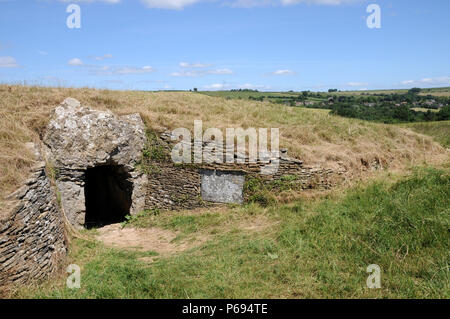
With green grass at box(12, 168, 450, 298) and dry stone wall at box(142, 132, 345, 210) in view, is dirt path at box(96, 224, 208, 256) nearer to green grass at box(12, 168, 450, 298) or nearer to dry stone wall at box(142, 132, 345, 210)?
green grass at box(12, 168, 450, 298)

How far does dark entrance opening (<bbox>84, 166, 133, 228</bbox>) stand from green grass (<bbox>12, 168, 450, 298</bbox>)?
3.04 m

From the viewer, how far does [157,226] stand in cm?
993

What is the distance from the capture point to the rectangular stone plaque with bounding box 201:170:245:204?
9828mm

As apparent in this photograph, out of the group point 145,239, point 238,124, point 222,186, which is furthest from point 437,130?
point 145,239

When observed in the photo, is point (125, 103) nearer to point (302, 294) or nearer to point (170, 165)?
point (170, 165)

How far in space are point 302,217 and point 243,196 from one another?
86.1 inches

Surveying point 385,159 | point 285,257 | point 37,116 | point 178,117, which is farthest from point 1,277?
point 385,159

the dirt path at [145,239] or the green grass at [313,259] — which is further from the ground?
the green grass at [313,259]

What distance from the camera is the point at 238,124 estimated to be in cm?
1131

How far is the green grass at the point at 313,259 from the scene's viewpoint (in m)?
5.28

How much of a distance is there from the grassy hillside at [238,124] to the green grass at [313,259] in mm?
2688

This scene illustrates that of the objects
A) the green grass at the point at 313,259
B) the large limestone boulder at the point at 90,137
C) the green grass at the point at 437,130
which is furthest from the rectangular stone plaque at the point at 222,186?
the green grass at the point at 437,130

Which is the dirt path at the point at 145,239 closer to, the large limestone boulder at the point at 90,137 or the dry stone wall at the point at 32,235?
the dry stone wall at the point at 32,235

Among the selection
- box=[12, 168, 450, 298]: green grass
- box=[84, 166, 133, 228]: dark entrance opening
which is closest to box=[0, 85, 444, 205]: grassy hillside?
box=[84, 166, 133, 228]: dark entrance opening
